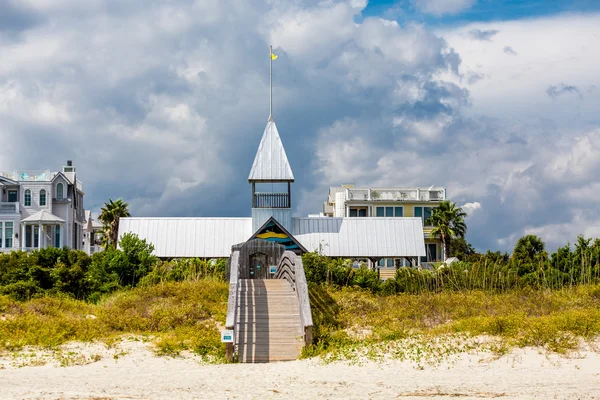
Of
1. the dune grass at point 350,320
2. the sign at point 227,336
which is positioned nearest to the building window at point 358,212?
the dune grass at point 350,320

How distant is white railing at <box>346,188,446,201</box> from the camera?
6103cm

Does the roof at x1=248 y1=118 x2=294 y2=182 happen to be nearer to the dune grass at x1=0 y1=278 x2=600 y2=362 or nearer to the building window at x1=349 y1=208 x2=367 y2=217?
the dune grass at x1=0 y1=278 x2=600 y2=362

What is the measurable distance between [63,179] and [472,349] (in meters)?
40.3

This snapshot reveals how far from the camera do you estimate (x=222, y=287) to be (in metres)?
26.5

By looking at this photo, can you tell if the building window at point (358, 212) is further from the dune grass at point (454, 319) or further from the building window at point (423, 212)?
the dune grass at point (454, 319)

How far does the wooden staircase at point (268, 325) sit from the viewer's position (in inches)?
694

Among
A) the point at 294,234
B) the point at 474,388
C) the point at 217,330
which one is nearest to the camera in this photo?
the point at 474,388

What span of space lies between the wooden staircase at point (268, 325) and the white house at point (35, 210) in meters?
28.5

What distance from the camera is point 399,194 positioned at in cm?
6159

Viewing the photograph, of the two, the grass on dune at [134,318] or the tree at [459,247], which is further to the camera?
the tree at [459,247]

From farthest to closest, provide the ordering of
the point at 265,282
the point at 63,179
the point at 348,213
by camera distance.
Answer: the point at 348,213, the point at 63,179, the point at 265,282

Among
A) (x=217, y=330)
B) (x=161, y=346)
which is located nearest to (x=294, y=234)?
(x=217, y=330)

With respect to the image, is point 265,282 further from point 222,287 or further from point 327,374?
point 327,374

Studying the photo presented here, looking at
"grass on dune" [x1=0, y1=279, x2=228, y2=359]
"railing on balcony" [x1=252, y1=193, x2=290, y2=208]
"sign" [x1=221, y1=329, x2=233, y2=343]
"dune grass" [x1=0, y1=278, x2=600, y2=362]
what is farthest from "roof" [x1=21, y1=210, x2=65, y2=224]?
"sign" [x1=221, y1=329, x2=233, y2=343]
